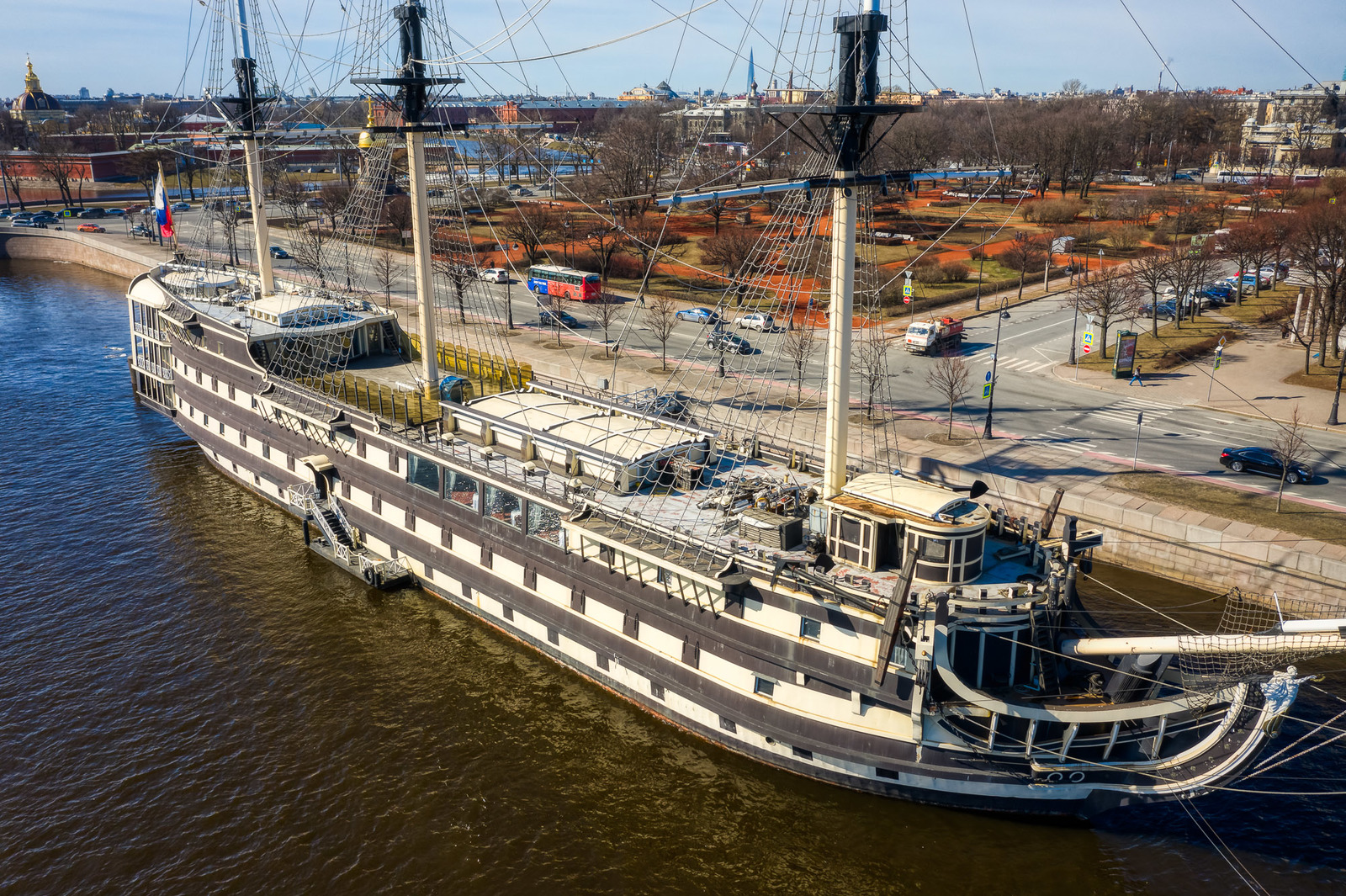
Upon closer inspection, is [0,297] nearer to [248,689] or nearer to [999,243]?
[248,689]

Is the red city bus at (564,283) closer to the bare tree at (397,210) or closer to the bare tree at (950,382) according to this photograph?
the bare tree at (397,210)

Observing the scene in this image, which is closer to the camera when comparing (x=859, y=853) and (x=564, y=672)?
(x=859, y=853)

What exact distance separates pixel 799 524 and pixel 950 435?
22.4 m

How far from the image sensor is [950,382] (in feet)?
152

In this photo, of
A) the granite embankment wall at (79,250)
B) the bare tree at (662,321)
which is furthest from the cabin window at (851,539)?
the granite embankment wall at (79,250)

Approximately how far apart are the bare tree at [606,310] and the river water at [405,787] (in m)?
31.7

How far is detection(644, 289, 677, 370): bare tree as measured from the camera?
59375 mm

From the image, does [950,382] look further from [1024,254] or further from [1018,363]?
[1024,254]

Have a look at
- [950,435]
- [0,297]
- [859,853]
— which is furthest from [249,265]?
[859,853]

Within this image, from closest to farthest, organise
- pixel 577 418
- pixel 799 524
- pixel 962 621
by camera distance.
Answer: pixel 962 621 < pixel 799 524 < pixel 577 418

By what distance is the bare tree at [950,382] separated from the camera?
46.2m

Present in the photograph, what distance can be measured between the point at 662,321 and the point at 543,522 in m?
33.9

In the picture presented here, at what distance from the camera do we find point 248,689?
1158 inches

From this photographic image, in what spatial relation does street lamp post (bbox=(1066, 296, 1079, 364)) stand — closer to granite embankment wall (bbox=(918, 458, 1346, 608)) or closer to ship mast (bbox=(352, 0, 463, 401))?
granite embankment wall (bbox=(918, 458, 1346, 608))
